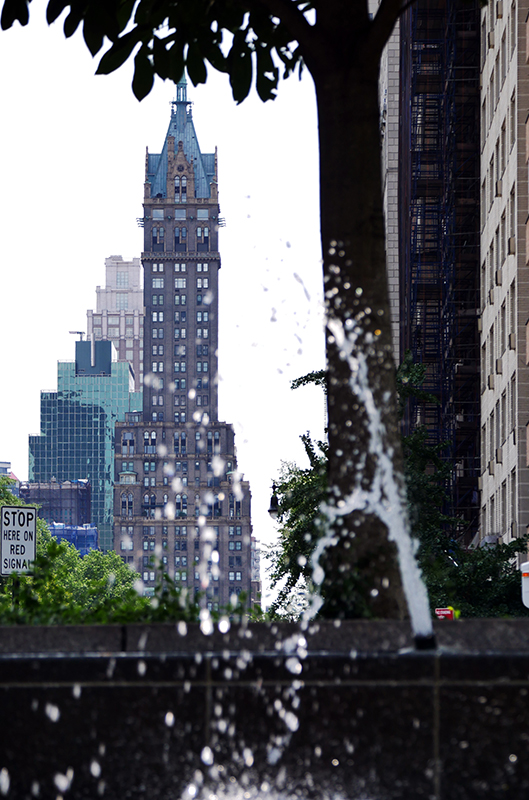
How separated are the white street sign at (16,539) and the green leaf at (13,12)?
875cm

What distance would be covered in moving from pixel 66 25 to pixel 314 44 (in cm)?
177

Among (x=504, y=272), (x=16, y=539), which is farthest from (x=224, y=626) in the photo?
(x=504, y=272)

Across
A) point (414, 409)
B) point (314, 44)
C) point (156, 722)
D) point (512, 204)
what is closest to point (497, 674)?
point (156, 722)

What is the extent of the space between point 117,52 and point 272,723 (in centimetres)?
502

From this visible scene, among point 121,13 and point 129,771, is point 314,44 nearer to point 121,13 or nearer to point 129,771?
point 121,13

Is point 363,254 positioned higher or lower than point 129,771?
higher

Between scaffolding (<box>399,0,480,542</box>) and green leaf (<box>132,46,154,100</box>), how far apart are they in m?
39.8

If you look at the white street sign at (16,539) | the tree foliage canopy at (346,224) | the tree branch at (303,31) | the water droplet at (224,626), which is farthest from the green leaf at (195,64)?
the white street sign at (16,539)

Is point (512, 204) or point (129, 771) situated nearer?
point (129, 771)

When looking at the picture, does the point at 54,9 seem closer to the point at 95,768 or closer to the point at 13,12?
the point at 13,12

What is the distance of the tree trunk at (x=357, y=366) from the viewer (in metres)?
8.16

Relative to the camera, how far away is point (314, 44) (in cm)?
888

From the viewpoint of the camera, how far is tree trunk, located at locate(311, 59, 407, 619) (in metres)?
8.16

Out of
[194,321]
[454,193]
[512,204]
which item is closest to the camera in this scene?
[512,204]
